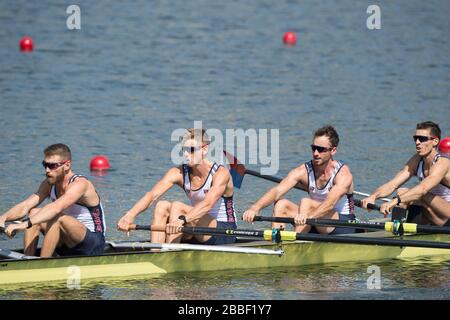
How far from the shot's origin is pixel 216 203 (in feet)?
46.6

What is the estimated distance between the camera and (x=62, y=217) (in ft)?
42.8

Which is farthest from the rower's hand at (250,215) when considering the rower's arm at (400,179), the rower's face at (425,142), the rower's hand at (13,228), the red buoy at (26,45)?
the red buoy at (26,45)

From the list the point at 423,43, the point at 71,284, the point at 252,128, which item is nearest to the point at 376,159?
the point at 252,128

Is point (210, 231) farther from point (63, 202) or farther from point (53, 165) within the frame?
point (53, 165)

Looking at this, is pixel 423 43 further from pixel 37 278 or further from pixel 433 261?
pixel 37 278

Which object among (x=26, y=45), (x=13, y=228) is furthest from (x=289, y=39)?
(x=13, y=228)

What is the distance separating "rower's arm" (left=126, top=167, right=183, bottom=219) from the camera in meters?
13.7

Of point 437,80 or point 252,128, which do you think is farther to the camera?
point 437,80

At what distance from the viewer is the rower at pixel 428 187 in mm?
14727

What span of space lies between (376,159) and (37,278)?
360 inches

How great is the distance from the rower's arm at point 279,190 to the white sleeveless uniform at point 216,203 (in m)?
0.31

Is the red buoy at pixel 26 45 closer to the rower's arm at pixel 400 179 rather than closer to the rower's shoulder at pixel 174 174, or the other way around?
the rower's arm at pixel 400 179

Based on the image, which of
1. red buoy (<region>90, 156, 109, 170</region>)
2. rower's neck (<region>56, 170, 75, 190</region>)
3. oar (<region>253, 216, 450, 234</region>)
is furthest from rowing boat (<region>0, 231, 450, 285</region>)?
red buoy (<region>90, 156, 109, 170</region>)

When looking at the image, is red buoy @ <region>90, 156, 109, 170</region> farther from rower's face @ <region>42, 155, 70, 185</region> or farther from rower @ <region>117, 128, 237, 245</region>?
rower's face @ <region>42, 155, 70, 185</region>
